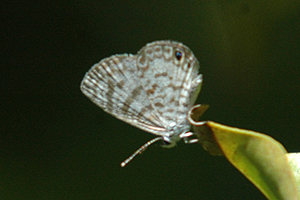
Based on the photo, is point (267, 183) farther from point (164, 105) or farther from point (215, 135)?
point (164, 105)

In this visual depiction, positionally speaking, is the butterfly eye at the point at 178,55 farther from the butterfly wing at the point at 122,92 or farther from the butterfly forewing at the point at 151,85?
the butterfly wing at the point at 122,92

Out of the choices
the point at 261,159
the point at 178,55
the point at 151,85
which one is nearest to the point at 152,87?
the point at 151,85

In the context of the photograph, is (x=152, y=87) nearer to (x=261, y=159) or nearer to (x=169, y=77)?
(x=169, y=77)

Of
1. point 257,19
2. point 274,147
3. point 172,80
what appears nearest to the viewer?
point 274,147

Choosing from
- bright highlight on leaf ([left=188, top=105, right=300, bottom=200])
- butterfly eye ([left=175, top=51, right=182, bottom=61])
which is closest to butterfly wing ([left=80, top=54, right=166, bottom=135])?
butterfly eye ([left=175, top=51, right=182, bottom=61])

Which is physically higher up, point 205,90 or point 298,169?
point 298,169

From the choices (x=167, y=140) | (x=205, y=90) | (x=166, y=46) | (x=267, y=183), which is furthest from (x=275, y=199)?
(x=205, y=90)

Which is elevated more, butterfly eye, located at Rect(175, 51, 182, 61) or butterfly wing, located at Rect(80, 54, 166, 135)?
butterfly eye, located at Rect(175, 51, 182, 61)

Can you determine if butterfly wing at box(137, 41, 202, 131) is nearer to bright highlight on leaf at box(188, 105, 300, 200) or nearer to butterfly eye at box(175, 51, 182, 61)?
butterfly eye at box(175, 51, 182, 61)

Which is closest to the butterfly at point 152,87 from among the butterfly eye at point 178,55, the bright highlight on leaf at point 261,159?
the butterfly eye at point 178,55
